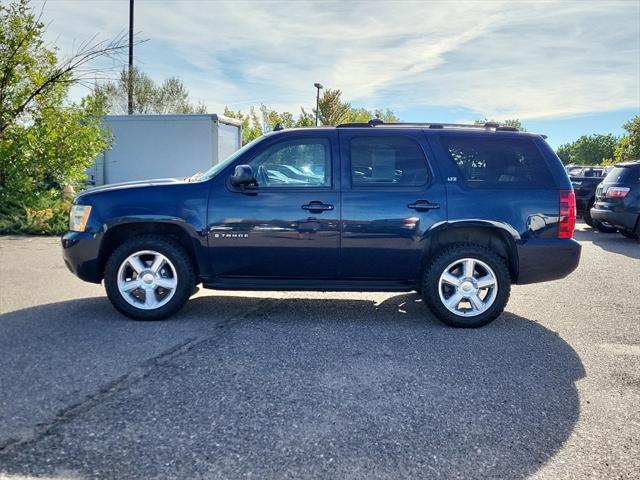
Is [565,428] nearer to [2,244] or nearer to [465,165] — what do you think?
[465,165]

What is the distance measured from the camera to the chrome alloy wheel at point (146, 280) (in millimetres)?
4801

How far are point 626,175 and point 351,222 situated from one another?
863 cm

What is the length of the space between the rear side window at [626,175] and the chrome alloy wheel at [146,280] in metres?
9.83

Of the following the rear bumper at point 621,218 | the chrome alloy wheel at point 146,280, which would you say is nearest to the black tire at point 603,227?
the rear bumper at point 621,218

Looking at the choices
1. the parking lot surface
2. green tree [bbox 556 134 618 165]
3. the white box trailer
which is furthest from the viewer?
green tree [bbox 556 134 618 165]

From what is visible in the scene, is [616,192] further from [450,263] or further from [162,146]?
[162,146]

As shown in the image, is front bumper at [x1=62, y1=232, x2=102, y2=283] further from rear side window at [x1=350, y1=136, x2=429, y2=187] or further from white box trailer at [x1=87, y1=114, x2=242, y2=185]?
white box trailer at [x1=87, y1=114, x2=242, y2=185]

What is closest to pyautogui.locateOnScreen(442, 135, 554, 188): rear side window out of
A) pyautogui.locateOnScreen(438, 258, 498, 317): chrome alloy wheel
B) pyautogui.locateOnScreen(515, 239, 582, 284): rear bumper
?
pyautogui.locateOnScreen(515, 239, 582, 284): rear bumper

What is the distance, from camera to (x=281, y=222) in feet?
15.4

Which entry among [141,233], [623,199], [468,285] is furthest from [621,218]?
[141,233]

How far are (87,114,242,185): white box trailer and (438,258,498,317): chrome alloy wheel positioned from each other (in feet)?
37.3

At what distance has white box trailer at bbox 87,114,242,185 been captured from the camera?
15.0 meters

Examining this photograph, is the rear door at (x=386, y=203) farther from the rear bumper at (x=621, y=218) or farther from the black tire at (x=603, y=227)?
the black tire at (x=603, y=227)

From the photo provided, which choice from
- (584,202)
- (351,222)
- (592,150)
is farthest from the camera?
(592,150)
